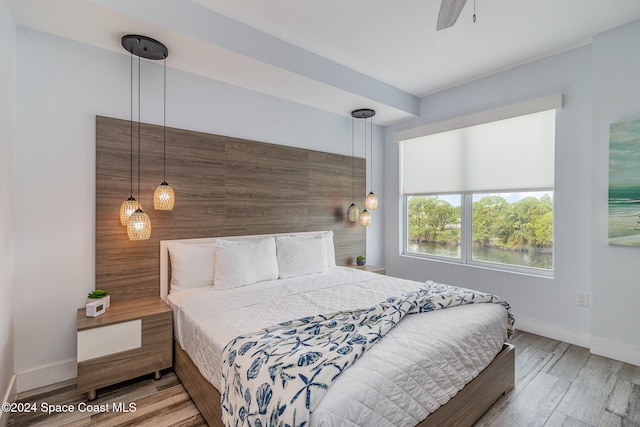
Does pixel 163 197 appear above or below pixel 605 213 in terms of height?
above

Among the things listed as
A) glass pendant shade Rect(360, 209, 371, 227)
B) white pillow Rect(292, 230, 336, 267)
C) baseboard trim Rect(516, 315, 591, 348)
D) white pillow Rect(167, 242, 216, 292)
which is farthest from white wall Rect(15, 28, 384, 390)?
baseboard trim Rect(516, 315, 591, 348)

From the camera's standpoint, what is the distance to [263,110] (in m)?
3.37

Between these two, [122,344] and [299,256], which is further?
[299,256]

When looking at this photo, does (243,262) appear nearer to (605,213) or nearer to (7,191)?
(7,191)

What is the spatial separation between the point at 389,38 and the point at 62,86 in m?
2.68

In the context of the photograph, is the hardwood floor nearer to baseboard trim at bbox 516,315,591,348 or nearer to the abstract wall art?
baseboard trim at bbox 516,315,591,348

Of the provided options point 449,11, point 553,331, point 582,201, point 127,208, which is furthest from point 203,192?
point 553,331

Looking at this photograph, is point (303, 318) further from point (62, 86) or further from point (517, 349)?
point (62, 86)

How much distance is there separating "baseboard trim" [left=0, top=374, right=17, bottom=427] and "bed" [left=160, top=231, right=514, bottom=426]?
95 cm

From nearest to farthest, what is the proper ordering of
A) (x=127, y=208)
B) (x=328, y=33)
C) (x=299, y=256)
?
1. (x=127, y=208)
2. (x=328, y=33)
3. (x=299, y=256)

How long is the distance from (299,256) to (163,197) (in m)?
1.42

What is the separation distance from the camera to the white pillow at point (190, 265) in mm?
2648

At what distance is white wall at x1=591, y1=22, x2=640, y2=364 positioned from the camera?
2.53 meters

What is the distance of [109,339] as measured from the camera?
2.12 metres
